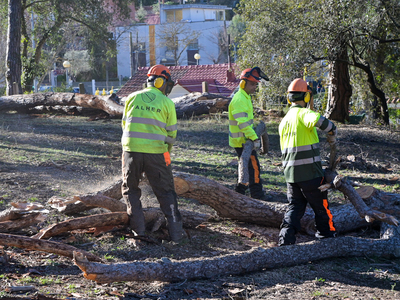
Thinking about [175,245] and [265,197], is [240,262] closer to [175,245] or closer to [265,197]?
[175,245]

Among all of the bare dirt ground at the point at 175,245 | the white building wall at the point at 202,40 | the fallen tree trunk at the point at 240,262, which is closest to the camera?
the fallen tree trunk at the point at 240,262

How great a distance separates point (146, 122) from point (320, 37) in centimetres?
852

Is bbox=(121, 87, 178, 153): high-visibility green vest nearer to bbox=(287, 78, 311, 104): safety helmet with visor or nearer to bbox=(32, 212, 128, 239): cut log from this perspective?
bbox=(32, 212, 128, 239): cut log

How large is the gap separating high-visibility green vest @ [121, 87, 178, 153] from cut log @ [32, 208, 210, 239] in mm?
838

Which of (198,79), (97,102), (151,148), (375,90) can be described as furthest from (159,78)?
(198,79)

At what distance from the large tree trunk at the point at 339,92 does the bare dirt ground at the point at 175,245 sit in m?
3.03

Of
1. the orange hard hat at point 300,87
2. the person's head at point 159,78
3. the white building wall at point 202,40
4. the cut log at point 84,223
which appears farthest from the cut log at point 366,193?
the white building wall at point 202,40

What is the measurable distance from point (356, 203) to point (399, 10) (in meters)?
8.92

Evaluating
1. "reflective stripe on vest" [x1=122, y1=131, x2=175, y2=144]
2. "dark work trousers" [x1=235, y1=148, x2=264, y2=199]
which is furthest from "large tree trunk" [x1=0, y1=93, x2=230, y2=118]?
"reflective stripe on vest" [x1=122, y1=131, x2=175, y2=144]

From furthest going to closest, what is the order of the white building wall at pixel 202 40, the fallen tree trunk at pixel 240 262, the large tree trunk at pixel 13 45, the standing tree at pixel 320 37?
A: the white building wall at pixel 202 40, the large tree trunk at pixel 13 45, the standing tree at pixel 320 37, the fallen tree trunk at pixel 240 262

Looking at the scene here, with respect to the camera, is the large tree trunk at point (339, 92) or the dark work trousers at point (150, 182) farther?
the large tree trunk at point (339, 92)

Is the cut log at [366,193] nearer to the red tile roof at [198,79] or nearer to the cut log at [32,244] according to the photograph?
the cut log at [32,244]

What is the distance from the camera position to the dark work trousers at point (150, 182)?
4.90 meters

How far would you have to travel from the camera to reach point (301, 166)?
191 inches
